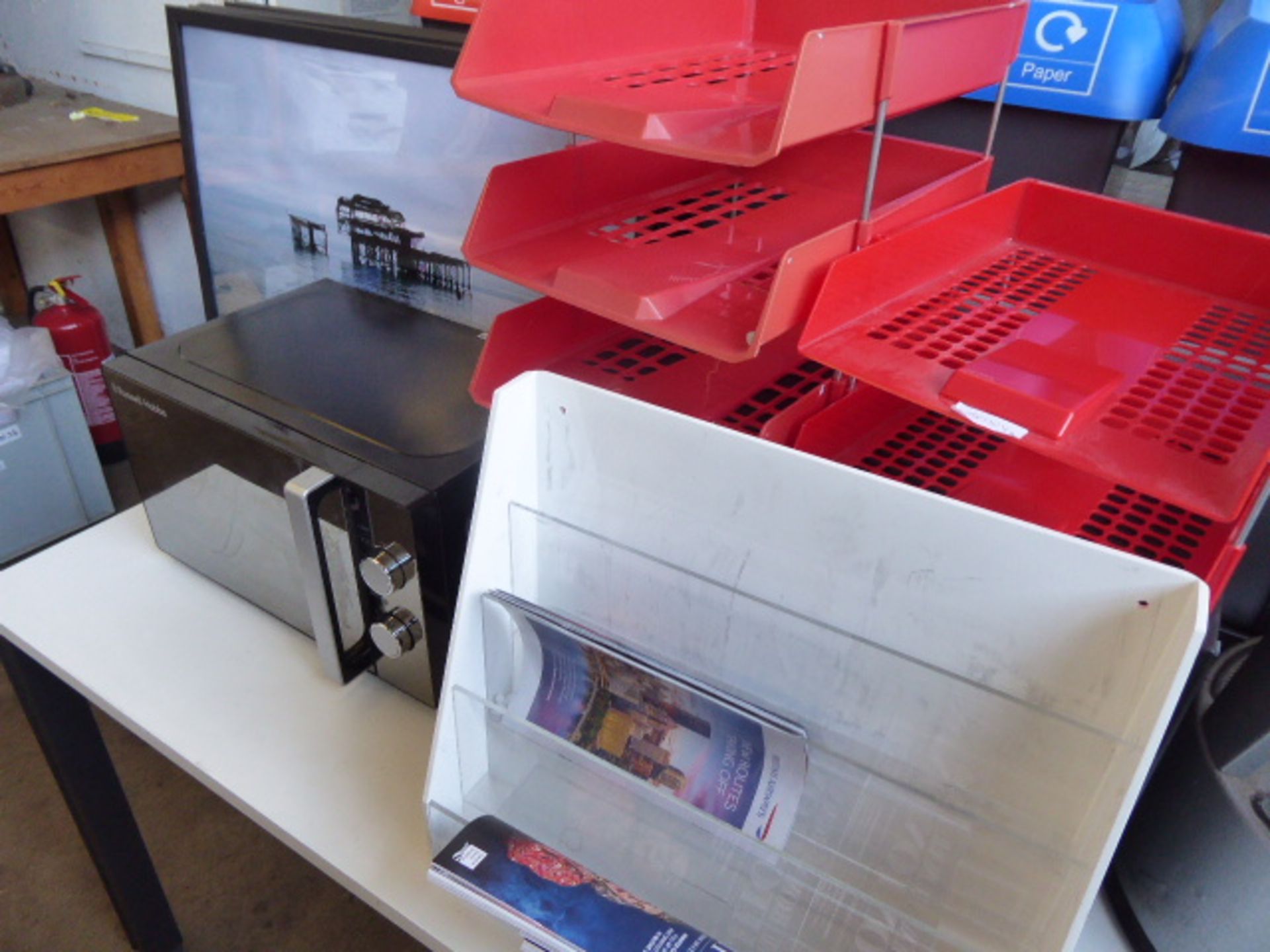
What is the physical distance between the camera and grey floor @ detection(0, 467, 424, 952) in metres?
1.33

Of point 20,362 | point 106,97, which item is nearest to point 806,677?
point 20,362

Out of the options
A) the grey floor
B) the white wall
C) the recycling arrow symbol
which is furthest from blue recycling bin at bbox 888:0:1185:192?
the white wall

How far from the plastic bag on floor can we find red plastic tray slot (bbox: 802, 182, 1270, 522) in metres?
1.83

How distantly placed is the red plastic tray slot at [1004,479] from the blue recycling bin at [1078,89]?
0.96ft

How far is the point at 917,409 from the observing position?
29.4 inches

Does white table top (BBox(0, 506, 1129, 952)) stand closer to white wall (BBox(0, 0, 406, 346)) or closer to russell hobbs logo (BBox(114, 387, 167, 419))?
russell hobbs logo (BBox(114, 387, 167, 419))

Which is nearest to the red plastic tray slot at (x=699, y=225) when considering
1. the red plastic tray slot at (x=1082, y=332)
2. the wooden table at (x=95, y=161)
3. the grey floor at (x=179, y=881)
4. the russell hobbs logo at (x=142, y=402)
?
the red plastic tray slot at (x=1082, y=332)

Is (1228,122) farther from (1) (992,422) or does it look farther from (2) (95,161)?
(2) (95,161)

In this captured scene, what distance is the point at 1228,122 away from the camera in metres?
0.69

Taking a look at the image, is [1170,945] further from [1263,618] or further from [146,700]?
[146,700]

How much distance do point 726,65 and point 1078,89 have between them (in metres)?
0.31

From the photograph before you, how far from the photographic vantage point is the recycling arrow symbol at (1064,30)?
0.76 m

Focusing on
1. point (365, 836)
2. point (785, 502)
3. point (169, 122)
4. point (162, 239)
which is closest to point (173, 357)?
point (365, 836)

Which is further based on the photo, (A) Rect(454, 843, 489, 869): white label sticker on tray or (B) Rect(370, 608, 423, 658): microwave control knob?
(B) Rect(370, 608, 423, 658): microwave control knob
